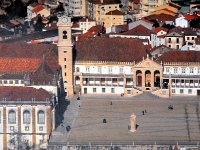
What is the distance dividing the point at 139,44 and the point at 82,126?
1790cm

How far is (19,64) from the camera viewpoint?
91062mm

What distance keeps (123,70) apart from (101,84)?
263 centimetres

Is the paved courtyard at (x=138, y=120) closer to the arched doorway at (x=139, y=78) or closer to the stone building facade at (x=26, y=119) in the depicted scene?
the arched doorway at (x=139, y=78)

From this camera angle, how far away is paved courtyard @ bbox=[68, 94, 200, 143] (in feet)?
254

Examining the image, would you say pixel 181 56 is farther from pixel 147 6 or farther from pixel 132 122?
pixel 147 6

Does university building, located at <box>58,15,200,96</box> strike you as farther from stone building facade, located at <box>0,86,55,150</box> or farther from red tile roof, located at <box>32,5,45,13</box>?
red tile roof, located at <box>32,5,45,13</box>

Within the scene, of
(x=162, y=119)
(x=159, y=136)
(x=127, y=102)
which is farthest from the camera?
(x=127, y=102)

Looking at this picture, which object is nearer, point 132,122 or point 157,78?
point 132,122

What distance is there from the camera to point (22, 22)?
134m

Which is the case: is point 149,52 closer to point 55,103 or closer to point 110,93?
point 110,93

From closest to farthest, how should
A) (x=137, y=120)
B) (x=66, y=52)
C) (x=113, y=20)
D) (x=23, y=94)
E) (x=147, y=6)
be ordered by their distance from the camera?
(x=23, y=94) → (x=137, y=120) → (x=66, y=52) → (x=113, y=20) → (x=147, y=6)

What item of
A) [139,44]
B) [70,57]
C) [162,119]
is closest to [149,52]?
[139,44]

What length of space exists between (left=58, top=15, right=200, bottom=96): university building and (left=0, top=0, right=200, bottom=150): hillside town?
0.10 m

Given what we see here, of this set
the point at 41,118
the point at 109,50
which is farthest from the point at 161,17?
the point at 41,118
